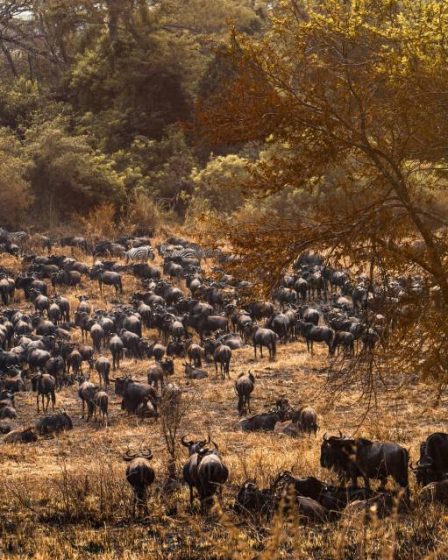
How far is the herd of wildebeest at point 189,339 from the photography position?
13086 mm

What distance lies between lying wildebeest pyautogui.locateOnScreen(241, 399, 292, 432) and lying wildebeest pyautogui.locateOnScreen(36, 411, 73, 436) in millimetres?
4363

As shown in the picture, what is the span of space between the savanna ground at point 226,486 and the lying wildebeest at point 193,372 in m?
0.33

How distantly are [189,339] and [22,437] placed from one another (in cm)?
995

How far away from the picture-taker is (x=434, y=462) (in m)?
13.9

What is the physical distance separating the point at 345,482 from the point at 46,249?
1250 inches

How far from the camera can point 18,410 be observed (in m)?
22.8

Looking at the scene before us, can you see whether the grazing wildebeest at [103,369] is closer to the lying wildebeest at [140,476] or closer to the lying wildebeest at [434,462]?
the lying wildebeest at [140,476]

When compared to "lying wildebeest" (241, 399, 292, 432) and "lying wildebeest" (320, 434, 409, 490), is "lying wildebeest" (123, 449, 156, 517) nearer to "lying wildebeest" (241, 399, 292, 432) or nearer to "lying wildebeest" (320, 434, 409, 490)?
"lying wildebeest" (320, 434, 409, 490)

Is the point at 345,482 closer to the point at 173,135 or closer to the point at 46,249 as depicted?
the point at 46,249

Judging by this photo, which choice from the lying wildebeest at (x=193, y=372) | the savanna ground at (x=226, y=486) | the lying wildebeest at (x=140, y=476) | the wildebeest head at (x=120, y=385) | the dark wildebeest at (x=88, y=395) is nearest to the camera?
the savanna ground at (x=226, y=486)

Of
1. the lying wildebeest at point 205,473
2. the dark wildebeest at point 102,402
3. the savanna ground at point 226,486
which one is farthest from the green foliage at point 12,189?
the lying wildebeest at point 205,473

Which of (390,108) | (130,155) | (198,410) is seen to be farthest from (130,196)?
(390,108)

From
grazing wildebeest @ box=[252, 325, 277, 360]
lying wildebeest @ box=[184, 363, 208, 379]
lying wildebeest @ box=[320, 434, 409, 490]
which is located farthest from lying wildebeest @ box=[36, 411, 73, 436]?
lying wildebeest @ box=[320, 434, 409, 490]

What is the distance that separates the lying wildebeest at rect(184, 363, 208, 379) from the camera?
25.4 metres
